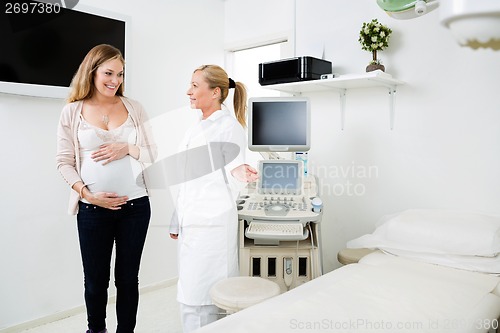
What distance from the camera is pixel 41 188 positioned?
8.54 ft

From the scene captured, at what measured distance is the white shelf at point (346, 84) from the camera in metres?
2.42

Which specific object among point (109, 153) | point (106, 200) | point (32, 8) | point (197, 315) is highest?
point (32, 8)

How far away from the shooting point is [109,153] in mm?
2031

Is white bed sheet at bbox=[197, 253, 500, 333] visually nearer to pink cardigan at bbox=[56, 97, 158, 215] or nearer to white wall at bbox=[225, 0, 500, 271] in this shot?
white wall at bbox=[225, 0, 500, 271]

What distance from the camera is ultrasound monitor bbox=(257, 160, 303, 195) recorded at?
7.73 ft

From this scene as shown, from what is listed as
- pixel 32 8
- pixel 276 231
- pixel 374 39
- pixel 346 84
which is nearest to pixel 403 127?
pixel 346 84

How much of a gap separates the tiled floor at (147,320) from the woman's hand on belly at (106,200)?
94cm

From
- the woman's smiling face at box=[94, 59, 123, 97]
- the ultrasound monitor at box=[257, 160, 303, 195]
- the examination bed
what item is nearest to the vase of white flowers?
the ultrasound monitor at box=[257, 160, 303, 195]

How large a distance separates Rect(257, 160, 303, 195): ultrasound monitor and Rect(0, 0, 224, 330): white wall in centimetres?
119

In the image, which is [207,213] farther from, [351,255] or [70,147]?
[351,255]

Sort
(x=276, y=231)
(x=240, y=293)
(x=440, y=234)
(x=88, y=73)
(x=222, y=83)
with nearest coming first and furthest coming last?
(x=240, y=293)
(x=440, y=234)
(x=88, y=73)
(x=276, y=231)
(x=222, y=83)

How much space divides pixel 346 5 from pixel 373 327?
2192mm

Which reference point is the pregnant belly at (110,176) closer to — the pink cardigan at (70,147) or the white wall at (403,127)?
the pink cardigan at (70,147)

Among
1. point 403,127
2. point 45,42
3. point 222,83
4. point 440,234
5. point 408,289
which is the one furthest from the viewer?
point 403,127
